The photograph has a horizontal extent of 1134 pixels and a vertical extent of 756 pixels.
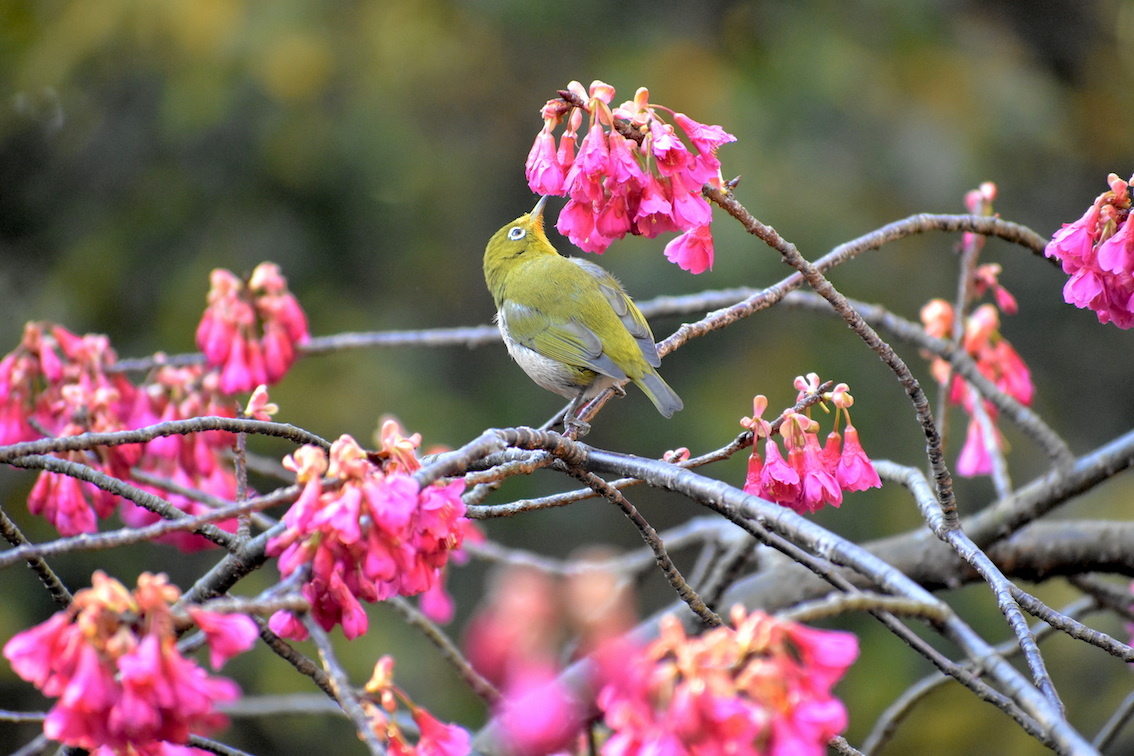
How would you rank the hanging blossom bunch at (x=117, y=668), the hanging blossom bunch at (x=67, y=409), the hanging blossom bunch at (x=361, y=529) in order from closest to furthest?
the hanging blossom bunch at (x=117, y=668)
the hanging blossom bunch at (x=361, y=529)
the hanging blossom bunch at (x=67, y=409)

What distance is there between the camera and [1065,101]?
7.24 metres

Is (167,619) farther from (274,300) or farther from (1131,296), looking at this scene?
(274,300)

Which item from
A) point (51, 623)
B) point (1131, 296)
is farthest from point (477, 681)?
point (1131, 296)

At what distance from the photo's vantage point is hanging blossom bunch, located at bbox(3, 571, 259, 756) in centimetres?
104

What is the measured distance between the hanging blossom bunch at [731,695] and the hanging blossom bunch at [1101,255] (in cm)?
99

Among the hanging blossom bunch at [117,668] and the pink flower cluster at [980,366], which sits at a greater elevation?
the pink flower cluster at [980,366]

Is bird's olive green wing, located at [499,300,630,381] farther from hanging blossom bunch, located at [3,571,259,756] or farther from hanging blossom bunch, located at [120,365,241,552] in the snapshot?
hanging blossom bunch, located at [3,571,259,756]

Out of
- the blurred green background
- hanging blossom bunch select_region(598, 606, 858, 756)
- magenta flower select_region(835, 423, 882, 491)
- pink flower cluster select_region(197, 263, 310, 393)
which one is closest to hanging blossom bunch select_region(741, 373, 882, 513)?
magenta flower select_region(835, 423, 882, 491)

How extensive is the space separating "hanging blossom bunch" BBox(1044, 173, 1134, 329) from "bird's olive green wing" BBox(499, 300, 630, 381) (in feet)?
4.06

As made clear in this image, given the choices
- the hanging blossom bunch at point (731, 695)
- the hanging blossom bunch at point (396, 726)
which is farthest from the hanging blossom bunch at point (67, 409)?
the hanging blossom bunch at point (731, 695)

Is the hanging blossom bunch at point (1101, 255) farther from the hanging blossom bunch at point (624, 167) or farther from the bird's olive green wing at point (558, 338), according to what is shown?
the bird's olive green wing at point (558, 338)

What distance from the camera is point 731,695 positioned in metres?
0.95

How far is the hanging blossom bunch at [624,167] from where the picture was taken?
1654 millimetres

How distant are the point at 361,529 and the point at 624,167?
2.27 ft
